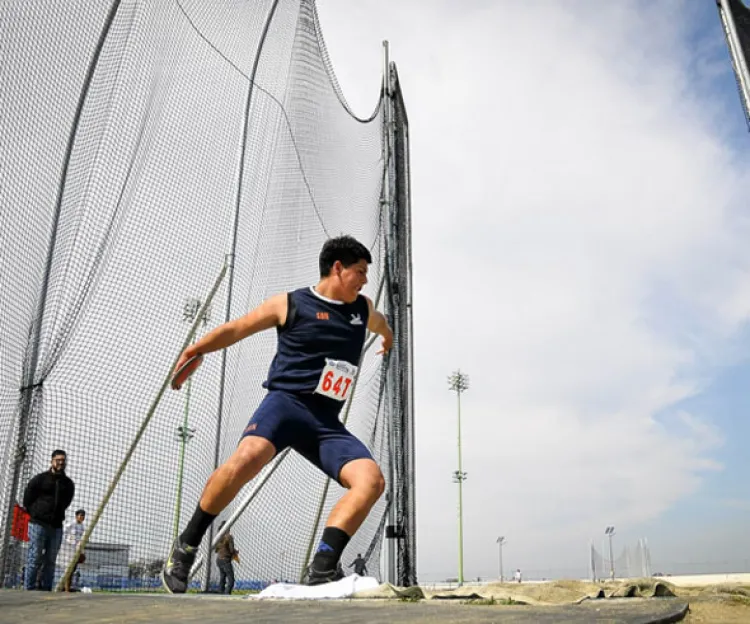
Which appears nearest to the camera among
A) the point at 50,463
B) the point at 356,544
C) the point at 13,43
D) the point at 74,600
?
the point at 74,600

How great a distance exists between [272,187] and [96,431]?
221cm

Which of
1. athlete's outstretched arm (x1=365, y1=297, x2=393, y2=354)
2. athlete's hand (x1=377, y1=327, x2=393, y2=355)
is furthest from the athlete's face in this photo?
athlete's hand (x1=377, y1=327, x2=393, y2=355)

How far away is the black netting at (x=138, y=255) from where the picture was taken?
3.95 meters

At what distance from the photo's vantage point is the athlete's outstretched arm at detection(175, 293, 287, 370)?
3.08 metres

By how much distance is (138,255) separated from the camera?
430 cm

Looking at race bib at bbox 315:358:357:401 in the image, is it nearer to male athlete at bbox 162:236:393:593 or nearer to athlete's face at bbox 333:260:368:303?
male athlete at bbox 162:236:393:593

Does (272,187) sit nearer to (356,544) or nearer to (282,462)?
(282,462)

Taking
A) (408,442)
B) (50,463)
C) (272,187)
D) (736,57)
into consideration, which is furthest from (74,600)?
(736,57)

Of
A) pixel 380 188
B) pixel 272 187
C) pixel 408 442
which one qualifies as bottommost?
pixel 408 442

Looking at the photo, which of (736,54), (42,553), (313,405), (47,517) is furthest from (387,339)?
(736,54)

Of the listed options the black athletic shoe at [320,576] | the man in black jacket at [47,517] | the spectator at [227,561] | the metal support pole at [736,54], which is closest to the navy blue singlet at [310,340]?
the black athletic shoe at [320,576]

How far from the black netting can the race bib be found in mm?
1417

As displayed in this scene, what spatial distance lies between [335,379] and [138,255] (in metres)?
1.82

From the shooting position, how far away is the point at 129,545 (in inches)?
157
